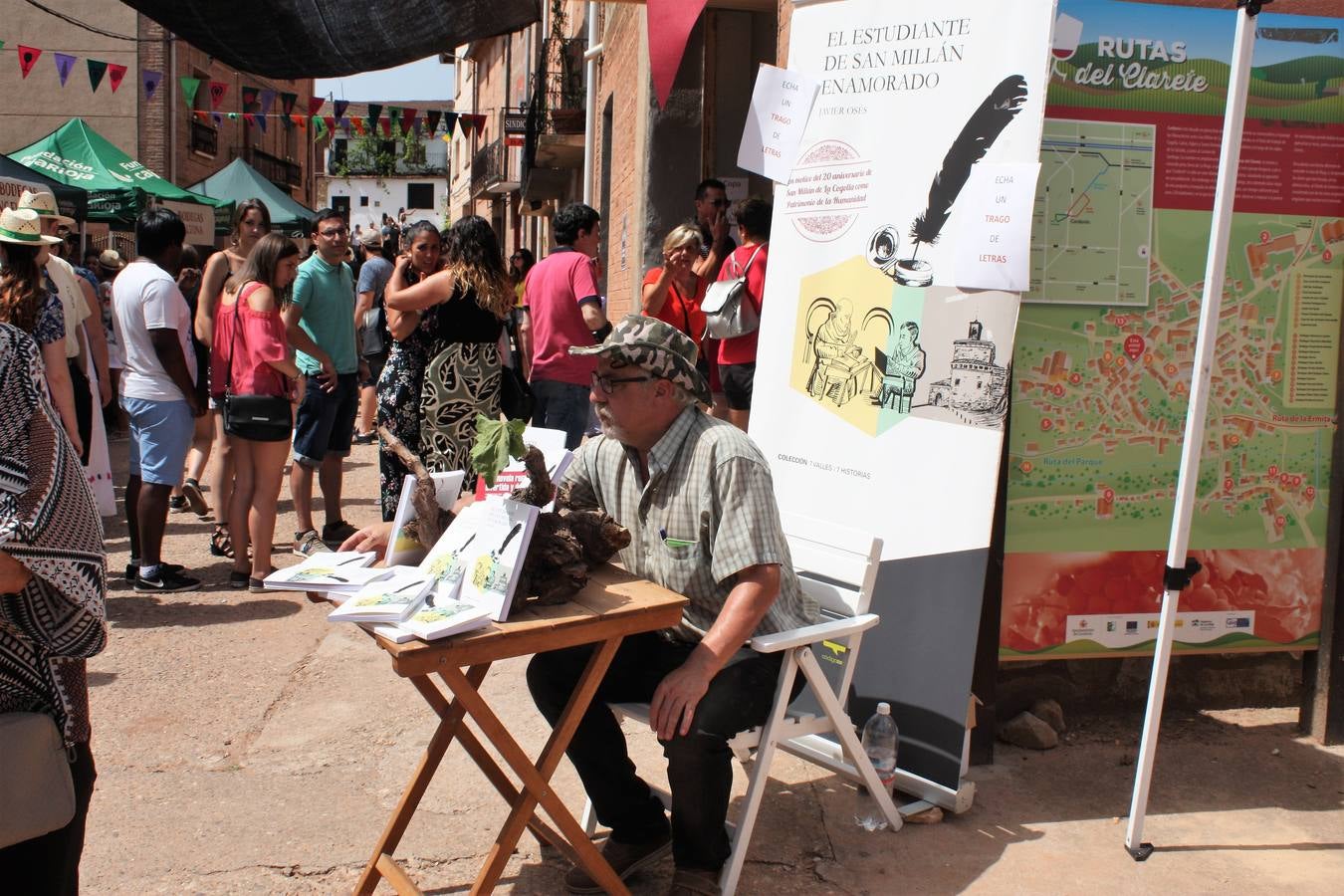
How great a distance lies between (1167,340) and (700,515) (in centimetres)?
184

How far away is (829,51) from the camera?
12.8 ft

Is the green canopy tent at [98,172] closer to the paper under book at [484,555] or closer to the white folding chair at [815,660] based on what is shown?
the white folding chair at [815,660]

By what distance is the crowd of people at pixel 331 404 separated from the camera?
2.10m

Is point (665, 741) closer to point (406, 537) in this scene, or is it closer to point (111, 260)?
point (406, 537)

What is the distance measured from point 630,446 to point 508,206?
28080 millimetres

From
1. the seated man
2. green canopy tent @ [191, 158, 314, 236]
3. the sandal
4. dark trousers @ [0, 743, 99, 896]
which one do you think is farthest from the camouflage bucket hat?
green canopy tent @ [191, 158, 314, 236]

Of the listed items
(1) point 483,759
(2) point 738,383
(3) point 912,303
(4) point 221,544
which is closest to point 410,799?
(1) point 483,759

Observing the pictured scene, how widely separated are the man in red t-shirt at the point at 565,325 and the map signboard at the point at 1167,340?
9.39 feet

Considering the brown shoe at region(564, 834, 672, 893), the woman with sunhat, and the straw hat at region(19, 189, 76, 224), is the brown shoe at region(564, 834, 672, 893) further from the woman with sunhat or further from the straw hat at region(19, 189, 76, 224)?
the straw hat at region(19, 189, 76, 224)

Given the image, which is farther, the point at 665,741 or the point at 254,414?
the point at 254,414

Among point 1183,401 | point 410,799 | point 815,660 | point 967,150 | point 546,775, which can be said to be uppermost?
point 967,150

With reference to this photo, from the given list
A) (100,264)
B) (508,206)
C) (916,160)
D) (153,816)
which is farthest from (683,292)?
(508,206)

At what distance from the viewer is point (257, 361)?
5605mm

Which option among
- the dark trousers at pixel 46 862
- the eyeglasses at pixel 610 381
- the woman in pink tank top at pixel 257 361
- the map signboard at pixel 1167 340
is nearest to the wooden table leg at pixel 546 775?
the eyeglasses at pixel 610 381
